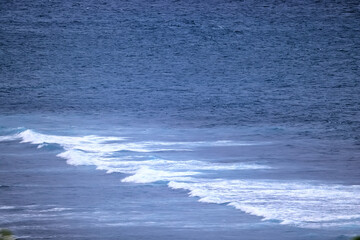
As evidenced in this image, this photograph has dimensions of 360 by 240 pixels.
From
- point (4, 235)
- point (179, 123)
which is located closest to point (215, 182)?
point (179, 123)

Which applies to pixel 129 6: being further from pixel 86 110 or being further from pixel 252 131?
pixel 252 131

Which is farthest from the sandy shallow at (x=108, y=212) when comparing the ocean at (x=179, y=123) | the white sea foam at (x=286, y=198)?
the white sea foam at (x=286, y=198)

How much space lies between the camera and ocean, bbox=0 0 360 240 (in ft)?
29.4

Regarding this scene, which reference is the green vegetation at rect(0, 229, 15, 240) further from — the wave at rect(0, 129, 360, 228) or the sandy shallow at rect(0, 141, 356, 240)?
the wave at rect(0, 129, 360, 228)

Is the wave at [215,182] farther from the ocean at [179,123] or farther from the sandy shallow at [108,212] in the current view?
the sandy shallow at [108,212]

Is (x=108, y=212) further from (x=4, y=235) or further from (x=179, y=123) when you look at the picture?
(x=179, y=123)

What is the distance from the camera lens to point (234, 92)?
20.8 m

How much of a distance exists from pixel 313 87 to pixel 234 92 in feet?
6.11

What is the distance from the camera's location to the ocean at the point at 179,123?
895cm

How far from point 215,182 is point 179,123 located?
5.73 meters

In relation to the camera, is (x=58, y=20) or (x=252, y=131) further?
(x=58, y=20)

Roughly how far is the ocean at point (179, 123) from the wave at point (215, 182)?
2cm

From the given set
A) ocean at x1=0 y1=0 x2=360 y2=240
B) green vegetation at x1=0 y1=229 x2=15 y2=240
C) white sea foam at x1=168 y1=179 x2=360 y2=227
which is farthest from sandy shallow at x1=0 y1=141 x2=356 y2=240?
green vegetation at x1=0 y1=229 x2=15 y2=240

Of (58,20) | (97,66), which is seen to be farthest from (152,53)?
(58,20)
